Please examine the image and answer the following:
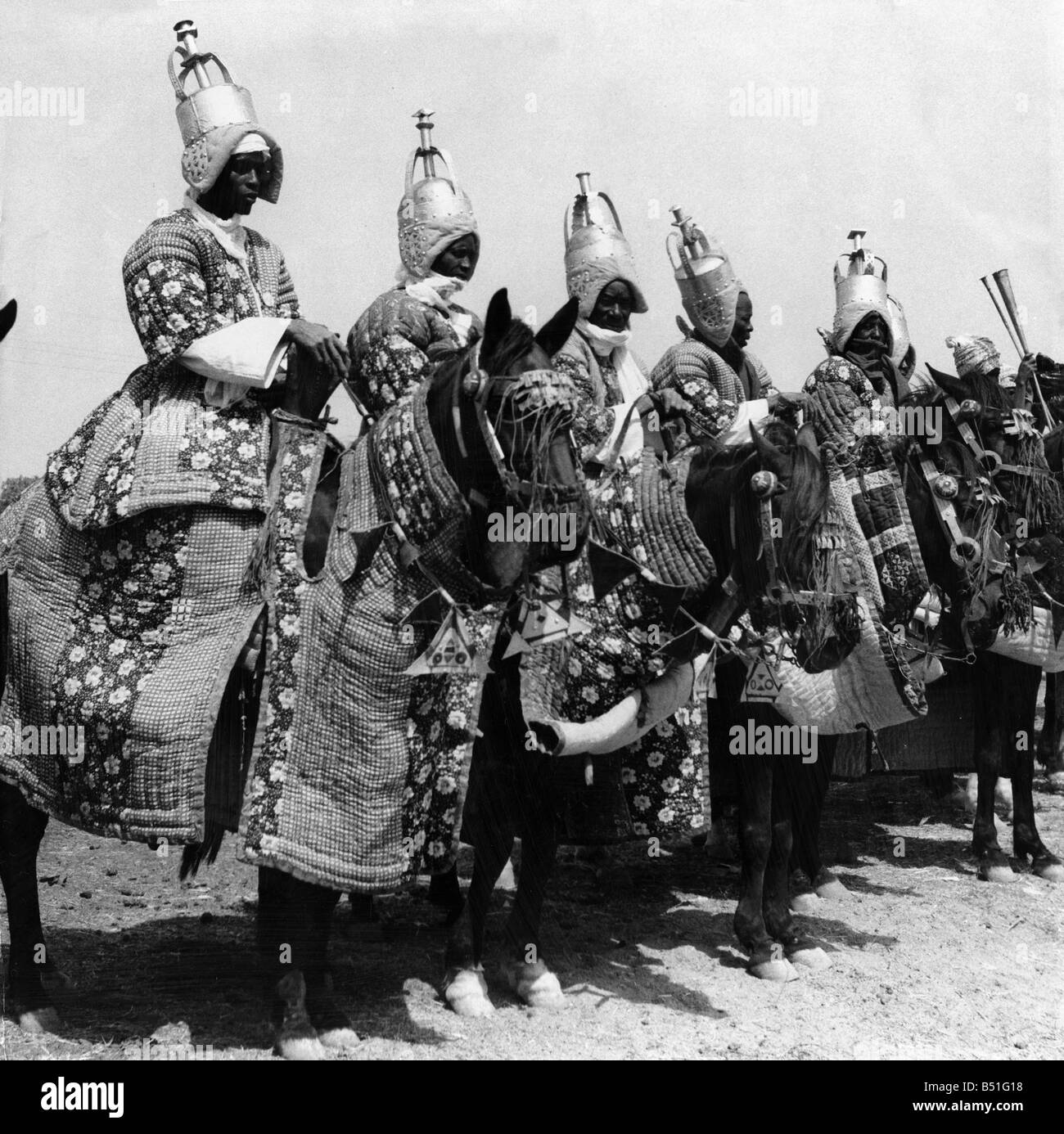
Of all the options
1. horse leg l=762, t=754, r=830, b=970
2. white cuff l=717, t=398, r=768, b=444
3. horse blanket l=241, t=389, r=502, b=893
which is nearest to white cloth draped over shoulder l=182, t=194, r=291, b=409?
horse blanket l=241, t=389, r=502, b=893

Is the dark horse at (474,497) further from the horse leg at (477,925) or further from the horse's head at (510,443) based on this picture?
the horse leg at (477,925)

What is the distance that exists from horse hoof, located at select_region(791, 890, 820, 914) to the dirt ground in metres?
0.06

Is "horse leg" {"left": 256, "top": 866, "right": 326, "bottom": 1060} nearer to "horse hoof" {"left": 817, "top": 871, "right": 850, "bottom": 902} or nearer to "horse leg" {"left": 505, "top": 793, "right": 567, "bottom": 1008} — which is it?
"horse leg" {"left": 505, "top": 793, "right": 567, "bottom": 1008}

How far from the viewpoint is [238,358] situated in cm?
557

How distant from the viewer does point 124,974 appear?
6.40 m

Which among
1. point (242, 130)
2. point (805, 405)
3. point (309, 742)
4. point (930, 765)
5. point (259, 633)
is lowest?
point (930, 765)

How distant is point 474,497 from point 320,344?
3.02 feet

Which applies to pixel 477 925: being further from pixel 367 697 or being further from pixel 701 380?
pixel 701 380

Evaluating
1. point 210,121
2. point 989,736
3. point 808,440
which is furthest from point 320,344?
point 989,736

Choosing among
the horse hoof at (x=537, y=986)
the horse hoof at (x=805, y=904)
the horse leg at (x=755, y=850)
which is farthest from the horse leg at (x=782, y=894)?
the horse hoof at (x=537, y=986)

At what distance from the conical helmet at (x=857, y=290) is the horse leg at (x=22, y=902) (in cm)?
540
